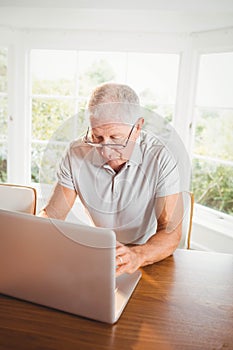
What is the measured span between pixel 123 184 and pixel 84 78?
201 cm

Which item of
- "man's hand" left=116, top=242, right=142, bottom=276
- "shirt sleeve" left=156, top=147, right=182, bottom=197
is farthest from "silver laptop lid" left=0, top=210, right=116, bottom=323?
"shirt sleeve" left=156, top=147, right=182, bottom=197

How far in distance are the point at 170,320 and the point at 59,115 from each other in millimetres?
2486

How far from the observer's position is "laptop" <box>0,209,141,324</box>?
754 millimetres

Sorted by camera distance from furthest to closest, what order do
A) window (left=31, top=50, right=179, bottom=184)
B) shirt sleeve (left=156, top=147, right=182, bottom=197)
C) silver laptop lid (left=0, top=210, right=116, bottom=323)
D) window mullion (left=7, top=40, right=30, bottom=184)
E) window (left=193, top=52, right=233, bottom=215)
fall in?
window mullion (left=7, top=40, right=30, bottom=184)
window (left=31, top=50, right=179, bottom=184)
window (left=193, top=52, right=233, bottom=215)
shirt sleeve (left=156, top=147, right=182, bottom=197)
silver laptop lid (left=0, top=210, right=116, bottom=323)

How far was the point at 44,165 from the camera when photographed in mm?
876

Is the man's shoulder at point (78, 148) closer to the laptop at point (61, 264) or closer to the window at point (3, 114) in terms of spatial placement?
the laptop at point (61, 264)

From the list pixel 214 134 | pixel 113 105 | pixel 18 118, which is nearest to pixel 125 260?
pixel 113 105

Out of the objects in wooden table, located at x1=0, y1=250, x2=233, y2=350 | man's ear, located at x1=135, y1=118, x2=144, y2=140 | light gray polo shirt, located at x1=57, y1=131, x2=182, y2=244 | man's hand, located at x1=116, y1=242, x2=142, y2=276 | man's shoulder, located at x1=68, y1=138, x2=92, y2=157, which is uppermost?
Result: man's ear, located at x1=135, y1=118, x2=144, y2=140

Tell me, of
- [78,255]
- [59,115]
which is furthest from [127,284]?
[59,115]

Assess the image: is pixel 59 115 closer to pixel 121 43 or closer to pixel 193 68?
pixel 121 43

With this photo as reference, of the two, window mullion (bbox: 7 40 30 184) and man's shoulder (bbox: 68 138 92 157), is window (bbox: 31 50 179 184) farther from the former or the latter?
man's shoulder (bbox: 68 138 92 157)

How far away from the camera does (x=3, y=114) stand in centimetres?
307

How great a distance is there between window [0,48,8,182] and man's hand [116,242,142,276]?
7.94 feet

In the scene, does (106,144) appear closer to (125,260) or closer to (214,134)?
(125,260)
